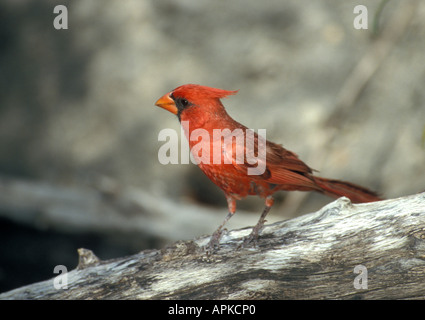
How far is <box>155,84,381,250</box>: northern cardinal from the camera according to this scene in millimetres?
2994

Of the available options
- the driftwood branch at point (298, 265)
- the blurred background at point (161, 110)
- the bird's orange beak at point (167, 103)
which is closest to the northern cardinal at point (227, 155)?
the bird's orange beak at point (167, 103)

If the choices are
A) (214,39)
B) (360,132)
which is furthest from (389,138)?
(214,39)

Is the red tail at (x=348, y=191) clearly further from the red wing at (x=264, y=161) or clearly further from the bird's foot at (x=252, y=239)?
the bird's foot at (x=252, y=239)

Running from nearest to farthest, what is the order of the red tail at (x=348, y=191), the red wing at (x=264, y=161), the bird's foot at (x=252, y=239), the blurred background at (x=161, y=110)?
the red wing at (x=264, y=161)
the bird's foot at (x=252, y=239)
the red tail at (x=348, y=191)
the blurred background at (x=161, y=110)

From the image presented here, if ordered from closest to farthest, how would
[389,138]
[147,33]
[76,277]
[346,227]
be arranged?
[346,227]
[76,277]
[389,138]
[147,33]

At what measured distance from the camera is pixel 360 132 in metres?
5.05

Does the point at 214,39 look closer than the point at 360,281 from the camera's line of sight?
No

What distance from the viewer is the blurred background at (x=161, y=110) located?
16.5 feet

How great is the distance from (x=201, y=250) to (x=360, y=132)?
2.37 m

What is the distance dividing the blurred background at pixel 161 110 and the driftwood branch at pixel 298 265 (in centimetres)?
193

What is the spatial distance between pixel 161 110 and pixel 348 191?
7.75 ft

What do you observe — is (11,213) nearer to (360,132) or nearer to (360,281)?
(360,132)

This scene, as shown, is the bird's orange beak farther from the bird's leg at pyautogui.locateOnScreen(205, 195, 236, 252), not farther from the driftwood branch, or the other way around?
the driftwood branch

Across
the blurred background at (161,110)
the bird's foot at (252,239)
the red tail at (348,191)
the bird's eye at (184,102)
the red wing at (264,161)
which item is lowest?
the bird's foot at (252,239)
